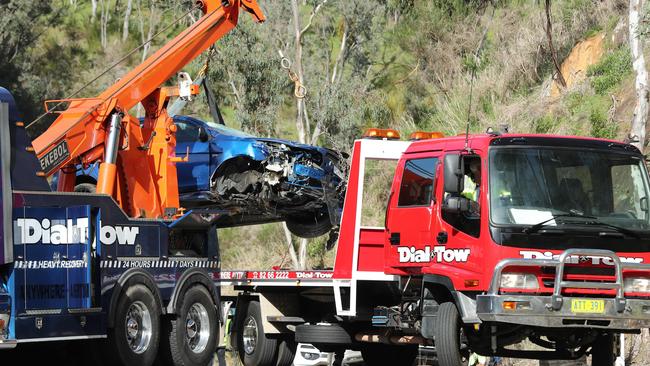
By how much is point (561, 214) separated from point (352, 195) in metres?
3.13

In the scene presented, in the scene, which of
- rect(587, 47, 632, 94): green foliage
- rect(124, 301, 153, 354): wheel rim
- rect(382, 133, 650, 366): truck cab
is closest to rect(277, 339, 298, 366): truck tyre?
rect(124, 301, 153, 354): wheel rim

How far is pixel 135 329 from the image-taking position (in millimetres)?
11461

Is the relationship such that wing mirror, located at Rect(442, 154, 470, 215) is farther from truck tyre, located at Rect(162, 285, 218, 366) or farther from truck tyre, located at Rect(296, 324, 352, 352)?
truck tyre, located at Rect(162, 285, 218, 366)

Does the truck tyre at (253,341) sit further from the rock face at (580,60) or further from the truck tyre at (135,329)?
the rock face at (580,60)

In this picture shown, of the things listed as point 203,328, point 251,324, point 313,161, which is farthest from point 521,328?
point 313,161

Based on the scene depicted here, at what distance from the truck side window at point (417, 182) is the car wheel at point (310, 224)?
470 centimetres

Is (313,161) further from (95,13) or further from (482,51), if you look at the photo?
(95,13)

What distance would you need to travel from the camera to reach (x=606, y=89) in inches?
1061

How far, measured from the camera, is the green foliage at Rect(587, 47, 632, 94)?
2680cm

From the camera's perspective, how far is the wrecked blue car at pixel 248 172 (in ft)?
50.4

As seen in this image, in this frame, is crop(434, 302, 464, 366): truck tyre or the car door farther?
the car door

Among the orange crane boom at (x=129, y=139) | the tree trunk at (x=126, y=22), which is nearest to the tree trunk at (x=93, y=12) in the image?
the tree trunk at (x=126, y=22)

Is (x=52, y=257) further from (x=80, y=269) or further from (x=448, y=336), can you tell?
(x=448, y=336)

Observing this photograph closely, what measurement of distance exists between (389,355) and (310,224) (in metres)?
3.00
